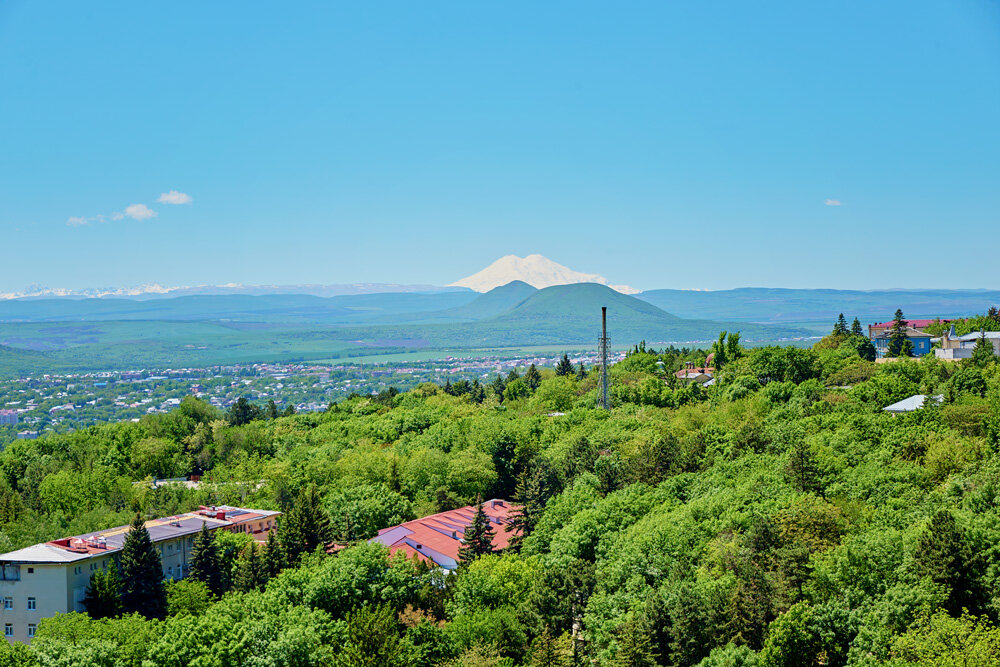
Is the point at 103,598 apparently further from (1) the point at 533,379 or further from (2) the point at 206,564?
(1) the point at 533,379

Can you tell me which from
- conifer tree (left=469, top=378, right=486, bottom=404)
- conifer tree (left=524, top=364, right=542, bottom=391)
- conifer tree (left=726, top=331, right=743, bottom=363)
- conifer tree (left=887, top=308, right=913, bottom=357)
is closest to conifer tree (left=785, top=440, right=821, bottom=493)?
conifer tree (left=887, top=308, right=913, bottom=357)

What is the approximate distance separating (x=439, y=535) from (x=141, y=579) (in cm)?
1299

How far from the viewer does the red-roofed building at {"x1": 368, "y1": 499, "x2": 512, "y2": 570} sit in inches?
1629

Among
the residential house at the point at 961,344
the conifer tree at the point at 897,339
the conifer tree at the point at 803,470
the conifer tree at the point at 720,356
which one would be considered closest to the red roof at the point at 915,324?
the conifer tree at the point at 897,339

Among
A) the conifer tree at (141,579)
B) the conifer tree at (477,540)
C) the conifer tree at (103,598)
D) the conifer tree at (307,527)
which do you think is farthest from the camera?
the conifer tree at (307,527)

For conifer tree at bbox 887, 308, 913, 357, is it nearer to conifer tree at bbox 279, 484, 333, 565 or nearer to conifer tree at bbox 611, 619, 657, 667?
conifer tree at bbox 279, 484, 333, 565

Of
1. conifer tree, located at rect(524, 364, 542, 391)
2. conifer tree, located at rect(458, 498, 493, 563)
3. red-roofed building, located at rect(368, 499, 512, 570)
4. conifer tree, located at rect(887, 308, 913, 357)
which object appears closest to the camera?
conifer tree, located at rect(458, 498, 493, 563)

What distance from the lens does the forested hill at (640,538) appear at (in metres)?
25.8

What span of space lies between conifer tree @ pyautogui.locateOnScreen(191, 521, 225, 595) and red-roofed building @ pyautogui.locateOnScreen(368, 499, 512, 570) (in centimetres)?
692

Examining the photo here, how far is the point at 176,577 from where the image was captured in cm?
4594

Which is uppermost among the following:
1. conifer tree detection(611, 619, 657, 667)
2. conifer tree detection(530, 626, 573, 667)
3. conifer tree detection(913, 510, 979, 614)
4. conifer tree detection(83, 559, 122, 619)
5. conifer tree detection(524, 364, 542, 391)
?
conifer tree detection(913, 510, 979, 614)

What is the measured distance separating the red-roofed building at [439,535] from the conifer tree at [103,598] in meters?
10.7

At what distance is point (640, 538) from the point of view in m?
34.6

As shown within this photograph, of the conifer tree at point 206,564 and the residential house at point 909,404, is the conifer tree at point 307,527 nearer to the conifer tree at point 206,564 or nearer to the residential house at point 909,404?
the conifer tree at point 206,564
